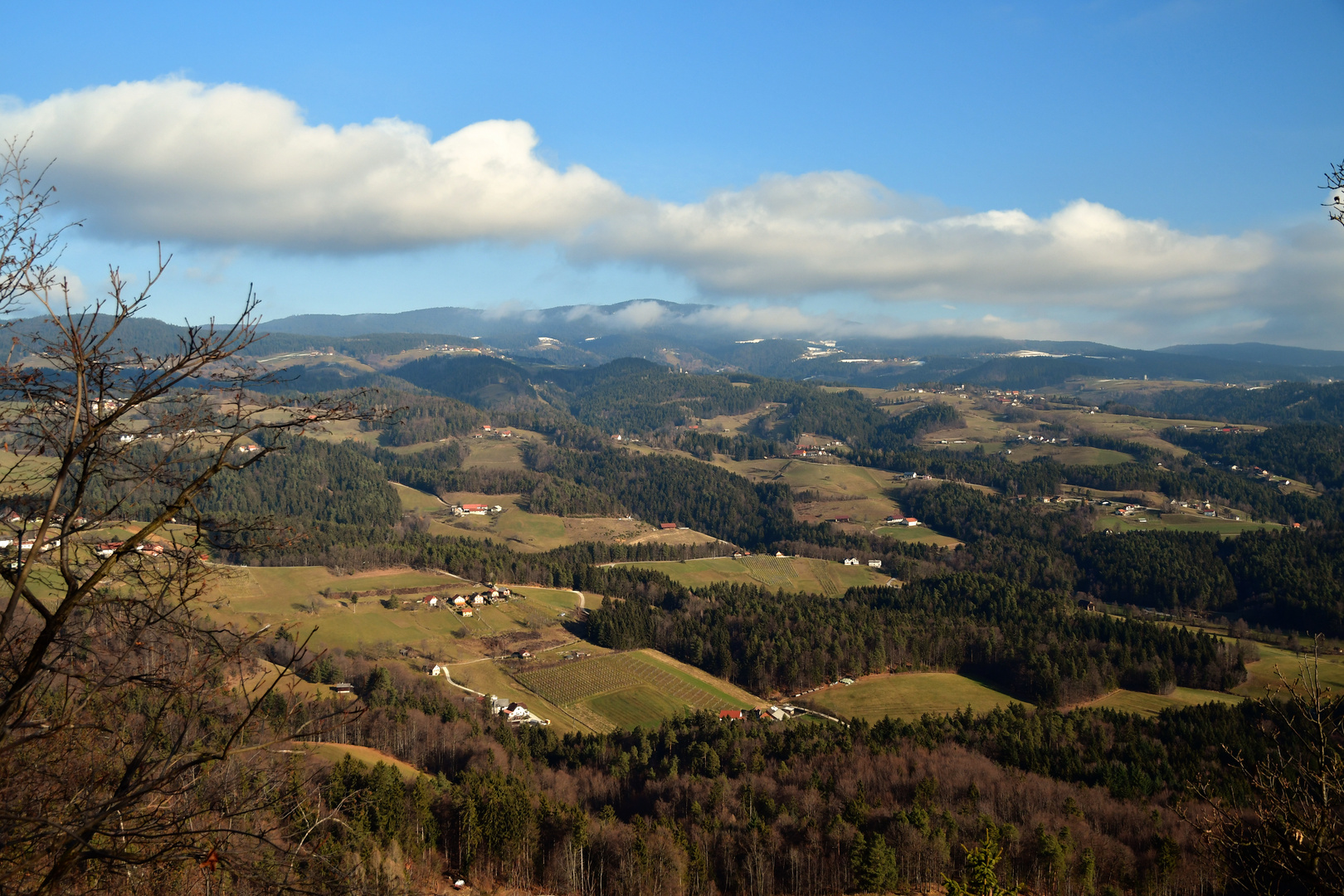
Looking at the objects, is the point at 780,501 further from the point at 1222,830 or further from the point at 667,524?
the point at 1222,830

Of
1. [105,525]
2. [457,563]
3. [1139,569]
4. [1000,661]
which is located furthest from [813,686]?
[105,525]

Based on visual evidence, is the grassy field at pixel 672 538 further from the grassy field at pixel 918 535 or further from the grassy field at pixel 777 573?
the grassy field at pixel 918 535

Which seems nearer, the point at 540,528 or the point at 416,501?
the point at 540,528

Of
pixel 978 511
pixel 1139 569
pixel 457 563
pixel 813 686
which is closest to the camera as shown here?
pixel 813 686

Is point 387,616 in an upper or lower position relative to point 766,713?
upper

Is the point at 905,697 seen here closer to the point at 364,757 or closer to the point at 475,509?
the point at 364,757

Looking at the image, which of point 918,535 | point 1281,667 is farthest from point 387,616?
point 918,535

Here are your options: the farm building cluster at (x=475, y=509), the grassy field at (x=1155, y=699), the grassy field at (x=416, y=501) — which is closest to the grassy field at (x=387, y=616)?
the grassy field at (x=1155, y=699)

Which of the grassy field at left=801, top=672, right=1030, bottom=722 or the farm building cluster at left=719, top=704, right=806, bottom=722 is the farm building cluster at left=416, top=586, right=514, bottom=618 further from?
the grassy field at left=801, top=672, right=1030, bottom=722
